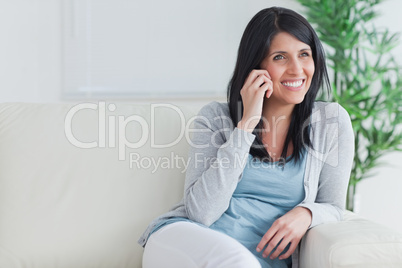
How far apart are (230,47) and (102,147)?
170cm

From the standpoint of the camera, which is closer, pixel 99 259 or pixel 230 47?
pixel 99 259

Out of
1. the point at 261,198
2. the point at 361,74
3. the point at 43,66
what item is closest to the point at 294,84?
the point at 261,198

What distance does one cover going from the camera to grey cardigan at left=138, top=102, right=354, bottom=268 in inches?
59.6

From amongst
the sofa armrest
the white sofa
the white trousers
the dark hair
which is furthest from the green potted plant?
the white trousers

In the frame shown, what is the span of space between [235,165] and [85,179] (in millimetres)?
524

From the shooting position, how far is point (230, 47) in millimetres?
3299

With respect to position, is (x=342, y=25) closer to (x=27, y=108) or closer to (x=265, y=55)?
(x=265, y=55)

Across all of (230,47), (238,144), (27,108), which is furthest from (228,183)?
(230,47)

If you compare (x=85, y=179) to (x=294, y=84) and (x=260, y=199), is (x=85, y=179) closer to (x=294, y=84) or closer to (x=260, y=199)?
(x=260, y=199)

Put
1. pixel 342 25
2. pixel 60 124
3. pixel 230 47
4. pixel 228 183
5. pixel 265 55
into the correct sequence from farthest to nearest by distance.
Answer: pixel 230 47 → pixel 342 25 → pixel 60 124 → pixel 265 55 → pixel 228 183

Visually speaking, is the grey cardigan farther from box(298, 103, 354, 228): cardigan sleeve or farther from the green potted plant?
the green potted plant

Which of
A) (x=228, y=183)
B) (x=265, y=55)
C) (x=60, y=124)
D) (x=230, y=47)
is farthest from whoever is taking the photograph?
(x=230, y=47)

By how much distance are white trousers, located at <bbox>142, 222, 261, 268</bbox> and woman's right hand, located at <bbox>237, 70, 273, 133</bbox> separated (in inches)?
13.4

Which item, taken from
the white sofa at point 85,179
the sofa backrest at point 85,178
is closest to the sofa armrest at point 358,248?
the white sofa at point 85,179
